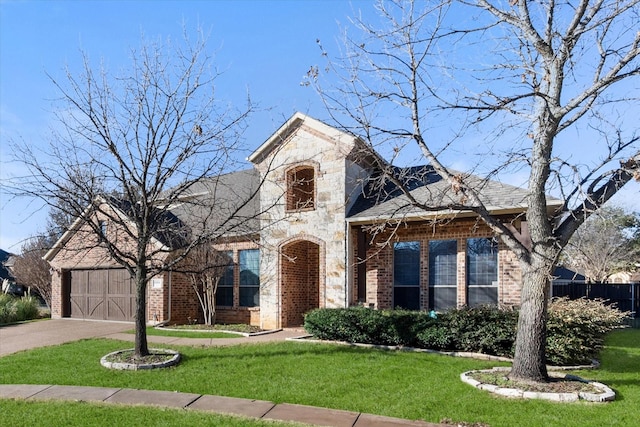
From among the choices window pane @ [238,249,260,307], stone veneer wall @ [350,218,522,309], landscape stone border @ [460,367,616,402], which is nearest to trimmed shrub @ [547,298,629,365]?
landscape stone border @ [460,367,616,402]

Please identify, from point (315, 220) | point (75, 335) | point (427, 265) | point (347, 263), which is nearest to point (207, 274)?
point (315, 220)

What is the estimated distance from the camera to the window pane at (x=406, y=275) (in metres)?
14.3

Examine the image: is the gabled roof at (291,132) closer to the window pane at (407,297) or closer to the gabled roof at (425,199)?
the gabled roof at (425,199)

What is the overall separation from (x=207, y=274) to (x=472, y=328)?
9536 mm

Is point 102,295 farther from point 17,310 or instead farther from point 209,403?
point 209,403

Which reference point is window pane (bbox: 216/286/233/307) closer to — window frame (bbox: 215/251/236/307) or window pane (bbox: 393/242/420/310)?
window frame (bbox: 215/251/236/307)

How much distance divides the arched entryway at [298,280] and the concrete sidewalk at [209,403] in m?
8.51

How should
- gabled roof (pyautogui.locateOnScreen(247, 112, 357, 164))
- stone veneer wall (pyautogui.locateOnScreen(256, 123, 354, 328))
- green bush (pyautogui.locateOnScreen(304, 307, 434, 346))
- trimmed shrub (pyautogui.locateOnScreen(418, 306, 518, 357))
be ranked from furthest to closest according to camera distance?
1. gabled roof (pyautogui.locateOnScreen(247, 112, 357, 164))
2. stone veneer wall (pyautogui.locateOnScreen(256, 123, 354, 328))
3. green bush (pyautogui.locateOnScreen(304, 307, 434, 346))
4. trimmed shrub (pyautogui.locateOnScreen(418, 306, 518, 357))

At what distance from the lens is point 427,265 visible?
14141 millimetres

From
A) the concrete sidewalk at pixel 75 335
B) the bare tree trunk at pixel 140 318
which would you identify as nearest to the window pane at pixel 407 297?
the concrete sidewalk at pixel 75 335

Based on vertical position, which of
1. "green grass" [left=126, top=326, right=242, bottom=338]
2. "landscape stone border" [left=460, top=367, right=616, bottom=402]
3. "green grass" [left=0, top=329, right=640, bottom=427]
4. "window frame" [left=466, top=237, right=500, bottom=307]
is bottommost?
"green grass" [left=126, top=326, right=242, bottom=338]

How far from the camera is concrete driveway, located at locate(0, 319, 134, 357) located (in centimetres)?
1351

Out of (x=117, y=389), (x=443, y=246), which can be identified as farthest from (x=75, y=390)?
(x=443, y=246)

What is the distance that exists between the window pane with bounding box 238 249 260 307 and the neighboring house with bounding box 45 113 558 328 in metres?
0.04
